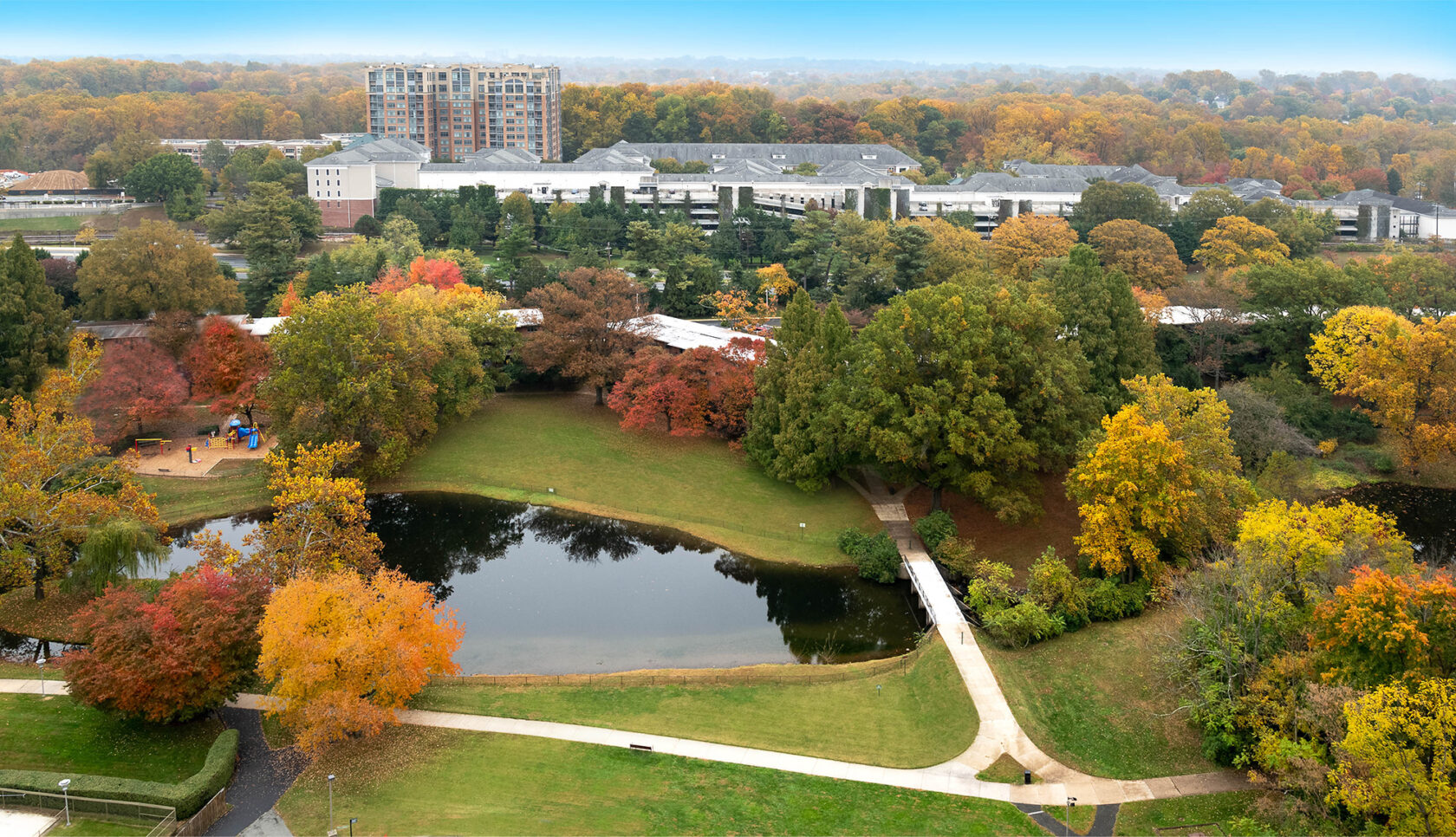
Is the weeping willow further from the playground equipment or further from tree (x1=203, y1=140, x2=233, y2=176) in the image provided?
tree (x1=203, y1=140, x2=233, y2=176)

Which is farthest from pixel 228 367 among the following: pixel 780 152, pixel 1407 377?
pixel 780 152

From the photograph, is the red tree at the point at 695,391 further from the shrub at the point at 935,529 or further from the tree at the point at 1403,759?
the tree at the point at 1403,759

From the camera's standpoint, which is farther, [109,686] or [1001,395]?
[1001,395]

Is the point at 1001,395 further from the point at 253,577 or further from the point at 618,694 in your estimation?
the point at 253,577

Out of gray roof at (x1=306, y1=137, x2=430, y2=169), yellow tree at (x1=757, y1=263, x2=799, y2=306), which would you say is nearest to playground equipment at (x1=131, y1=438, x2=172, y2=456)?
yellow tree at (x1=757, y1=263, x2=799, y2=306)

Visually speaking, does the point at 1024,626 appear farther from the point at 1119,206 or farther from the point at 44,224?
the point at 44,224

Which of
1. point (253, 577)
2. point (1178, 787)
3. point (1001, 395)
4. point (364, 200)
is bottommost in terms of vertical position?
point (1178, 787)

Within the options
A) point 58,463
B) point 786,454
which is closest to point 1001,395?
point 786,454

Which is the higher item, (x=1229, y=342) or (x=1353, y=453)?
(x=1229, y=342)
